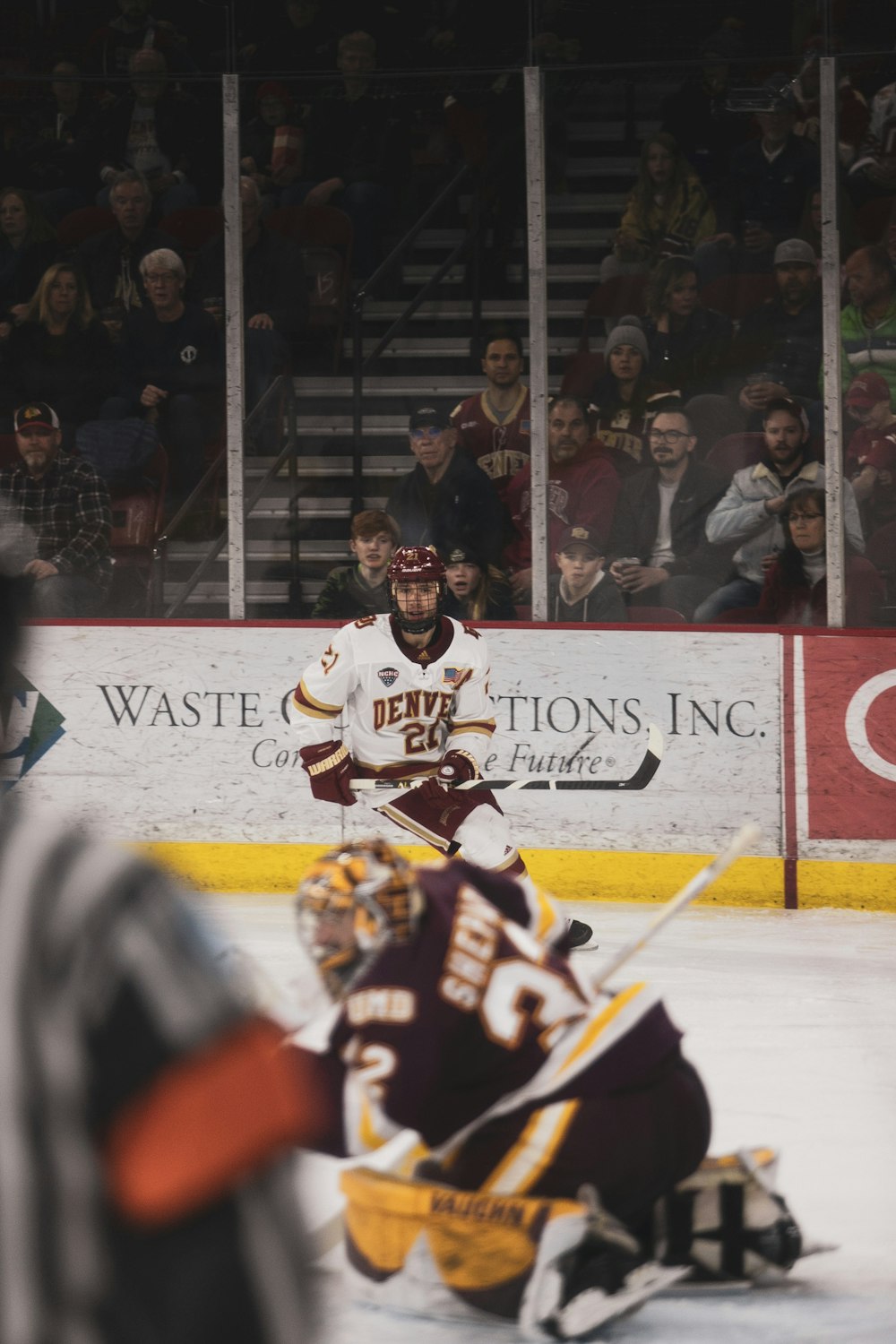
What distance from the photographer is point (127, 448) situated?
6383 mm

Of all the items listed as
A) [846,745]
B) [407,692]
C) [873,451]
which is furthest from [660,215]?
[407,692]

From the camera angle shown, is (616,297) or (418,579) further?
(616,297)

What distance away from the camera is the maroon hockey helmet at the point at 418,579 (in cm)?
497

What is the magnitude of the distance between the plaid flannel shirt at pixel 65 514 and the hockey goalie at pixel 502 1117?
4.00m

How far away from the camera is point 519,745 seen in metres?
5.98

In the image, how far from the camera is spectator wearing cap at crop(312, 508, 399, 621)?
613 cm

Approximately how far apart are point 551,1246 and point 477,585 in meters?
3.83

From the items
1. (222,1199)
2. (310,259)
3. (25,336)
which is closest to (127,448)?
(25,336)

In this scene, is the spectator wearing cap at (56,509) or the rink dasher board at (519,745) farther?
the spectator wearing cap at (56,509)

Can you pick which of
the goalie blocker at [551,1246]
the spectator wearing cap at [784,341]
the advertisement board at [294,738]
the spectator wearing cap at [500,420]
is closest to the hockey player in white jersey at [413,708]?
the advertisement board at [294,738]

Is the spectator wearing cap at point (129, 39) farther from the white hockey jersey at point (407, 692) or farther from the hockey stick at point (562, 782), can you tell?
the hockey stick at point (562, 782)

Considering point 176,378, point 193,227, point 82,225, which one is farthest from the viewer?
point 82,225

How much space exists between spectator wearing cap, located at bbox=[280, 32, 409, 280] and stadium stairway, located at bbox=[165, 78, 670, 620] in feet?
0.65

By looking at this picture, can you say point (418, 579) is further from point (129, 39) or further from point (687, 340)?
point (129, 39)
